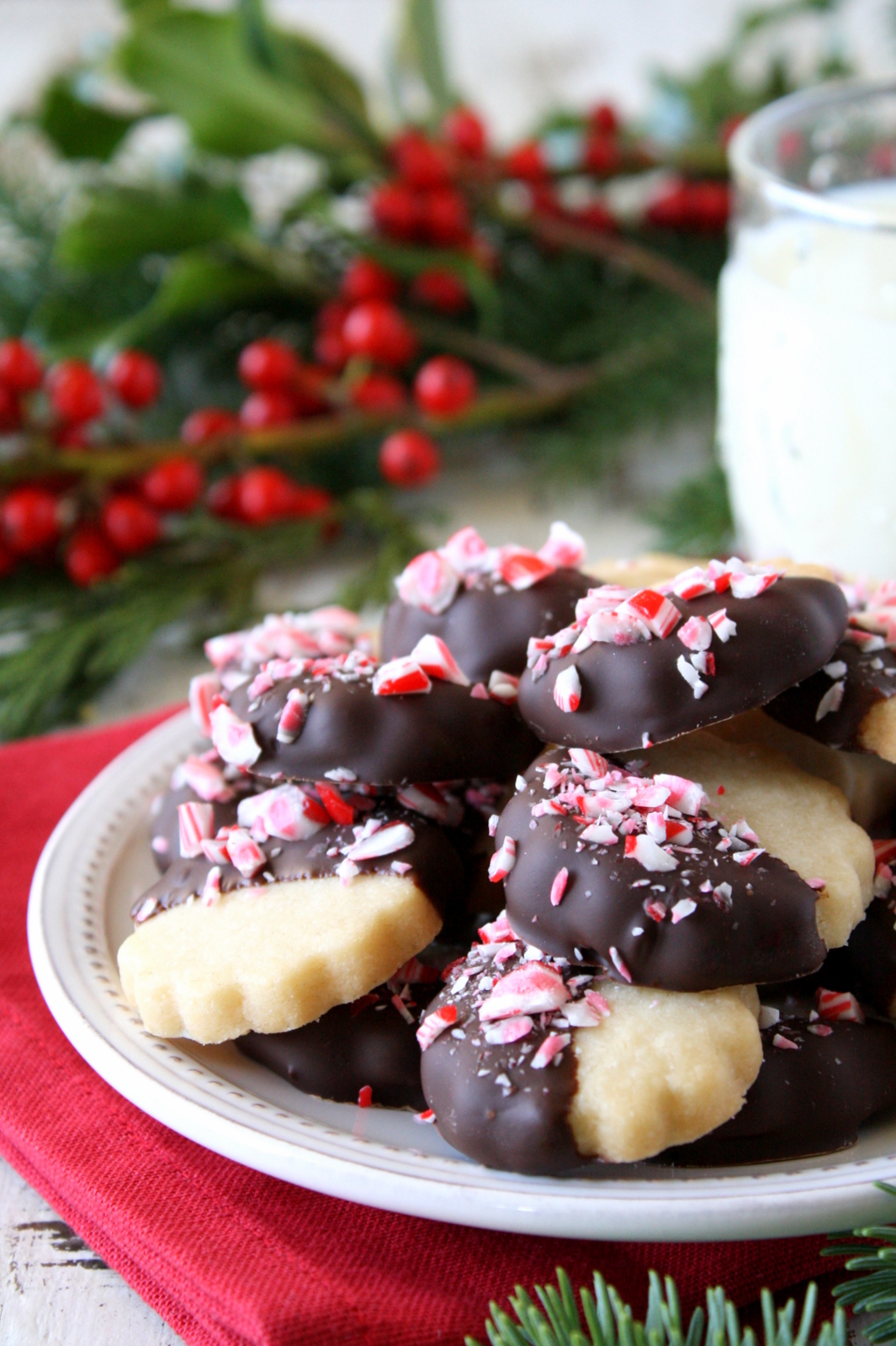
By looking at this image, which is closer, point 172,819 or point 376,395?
→ point 172,819

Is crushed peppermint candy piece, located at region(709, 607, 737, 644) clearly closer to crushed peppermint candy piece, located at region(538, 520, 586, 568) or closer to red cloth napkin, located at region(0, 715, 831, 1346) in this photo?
crushed peppermint candy piece, located at region(538, 520, 586, 568)

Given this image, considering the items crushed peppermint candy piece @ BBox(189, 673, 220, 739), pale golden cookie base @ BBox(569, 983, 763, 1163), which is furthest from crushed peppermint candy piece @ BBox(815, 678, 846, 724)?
crushed peppermint candy piece @ BBox(189, 673, 220, 739)

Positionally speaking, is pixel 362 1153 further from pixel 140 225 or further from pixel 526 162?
pixel 526 162

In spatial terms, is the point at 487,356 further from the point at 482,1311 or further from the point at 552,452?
the point at 482,1311

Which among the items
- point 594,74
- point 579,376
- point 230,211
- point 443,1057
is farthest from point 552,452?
point 594,74

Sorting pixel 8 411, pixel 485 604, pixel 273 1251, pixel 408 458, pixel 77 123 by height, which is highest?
pixel 77 123

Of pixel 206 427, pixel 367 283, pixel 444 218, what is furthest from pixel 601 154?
pixel 206 427

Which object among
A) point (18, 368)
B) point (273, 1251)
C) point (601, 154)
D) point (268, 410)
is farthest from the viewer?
point (601, 154)

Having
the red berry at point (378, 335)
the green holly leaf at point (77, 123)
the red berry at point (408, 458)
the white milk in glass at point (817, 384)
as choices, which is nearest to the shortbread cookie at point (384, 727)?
the white milk in glass at point (817, 384)
